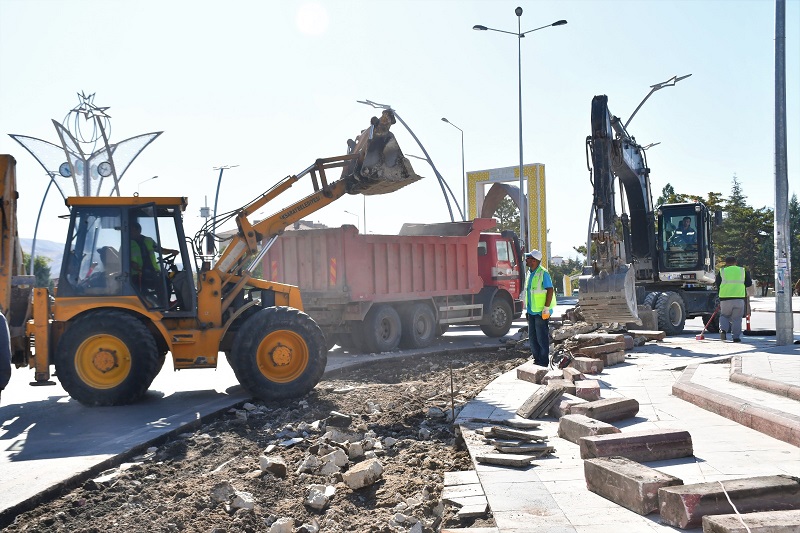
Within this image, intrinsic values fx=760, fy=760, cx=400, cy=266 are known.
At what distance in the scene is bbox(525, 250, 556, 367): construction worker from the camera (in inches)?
429

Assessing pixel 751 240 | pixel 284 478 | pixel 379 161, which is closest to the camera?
pixel 284 478

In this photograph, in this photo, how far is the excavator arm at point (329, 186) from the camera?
9.71 m

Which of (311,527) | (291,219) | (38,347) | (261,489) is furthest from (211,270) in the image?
(311,527)

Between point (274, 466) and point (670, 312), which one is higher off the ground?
point (670, 312)

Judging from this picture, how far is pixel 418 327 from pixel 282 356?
23.0 feet

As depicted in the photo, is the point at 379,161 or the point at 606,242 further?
the point at 606,242

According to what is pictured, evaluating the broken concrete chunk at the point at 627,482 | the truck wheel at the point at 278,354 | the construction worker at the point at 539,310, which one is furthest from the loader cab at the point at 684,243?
the broken concrete chunk at the point at 627,482

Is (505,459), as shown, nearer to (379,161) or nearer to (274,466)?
(274,466)

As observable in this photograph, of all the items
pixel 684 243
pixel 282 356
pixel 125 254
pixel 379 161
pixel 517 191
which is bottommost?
pixel 282 356

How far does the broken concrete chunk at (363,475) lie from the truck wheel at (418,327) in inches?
403

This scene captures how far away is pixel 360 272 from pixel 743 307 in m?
7.22

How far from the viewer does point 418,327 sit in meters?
16.2

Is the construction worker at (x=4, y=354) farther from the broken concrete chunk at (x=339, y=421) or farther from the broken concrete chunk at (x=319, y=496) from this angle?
the broken concrete chunk at (x=339, y=421)

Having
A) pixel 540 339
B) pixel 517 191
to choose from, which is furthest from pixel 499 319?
pixel 517 191
